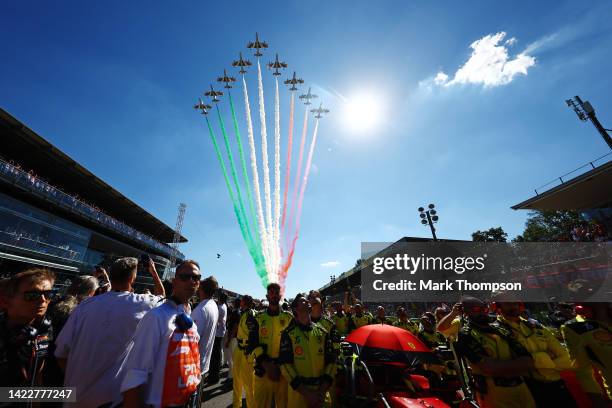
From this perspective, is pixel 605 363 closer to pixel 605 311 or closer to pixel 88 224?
pixel 605 311

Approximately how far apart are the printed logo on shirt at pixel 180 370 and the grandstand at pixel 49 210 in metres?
25.6

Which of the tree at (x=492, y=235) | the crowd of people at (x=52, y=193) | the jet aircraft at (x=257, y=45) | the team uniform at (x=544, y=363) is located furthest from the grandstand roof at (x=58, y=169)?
the tree at (x=492, y=235)

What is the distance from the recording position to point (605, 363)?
11.8ft

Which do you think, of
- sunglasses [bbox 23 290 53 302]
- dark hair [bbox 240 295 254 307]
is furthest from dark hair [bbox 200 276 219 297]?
sunglasses [bbox 23 290 53 302]

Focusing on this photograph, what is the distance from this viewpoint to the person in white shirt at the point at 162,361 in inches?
75.5

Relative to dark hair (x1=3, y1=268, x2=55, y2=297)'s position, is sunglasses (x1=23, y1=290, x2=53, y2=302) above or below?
below

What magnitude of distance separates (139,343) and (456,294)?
97.5ft

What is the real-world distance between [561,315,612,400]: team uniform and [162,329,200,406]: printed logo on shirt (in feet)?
16.7

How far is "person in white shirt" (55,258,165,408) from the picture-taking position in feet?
8.12

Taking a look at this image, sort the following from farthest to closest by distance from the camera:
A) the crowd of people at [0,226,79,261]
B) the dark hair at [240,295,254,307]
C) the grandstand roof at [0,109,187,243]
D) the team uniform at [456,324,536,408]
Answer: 1. the grandstand roof at [0,109,187,243]
2. the crowd of people at [0,226,79,261]
3. the dark hair at [240,295,254,307]
4. the team uniform at [456,324,536,408]

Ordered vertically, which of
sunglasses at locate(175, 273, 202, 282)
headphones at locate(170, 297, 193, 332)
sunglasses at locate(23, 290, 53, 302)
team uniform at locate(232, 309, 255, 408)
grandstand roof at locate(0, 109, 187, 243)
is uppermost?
grandstand roof at locate(0, 109, 187, 243)

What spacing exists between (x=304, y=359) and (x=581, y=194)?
36.4m

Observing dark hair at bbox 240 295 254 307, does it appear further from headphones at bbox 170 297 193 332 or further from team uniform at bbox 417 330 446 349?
team uniform at bbox 417 330 446 349

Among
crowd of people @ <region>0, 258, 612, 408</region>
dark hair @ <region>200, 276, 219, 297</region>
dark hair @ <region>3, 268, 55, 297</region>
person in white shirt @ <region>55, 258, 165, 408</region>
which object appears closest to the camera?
crowd of people @ <region>0, 258, 612, 408</region>
